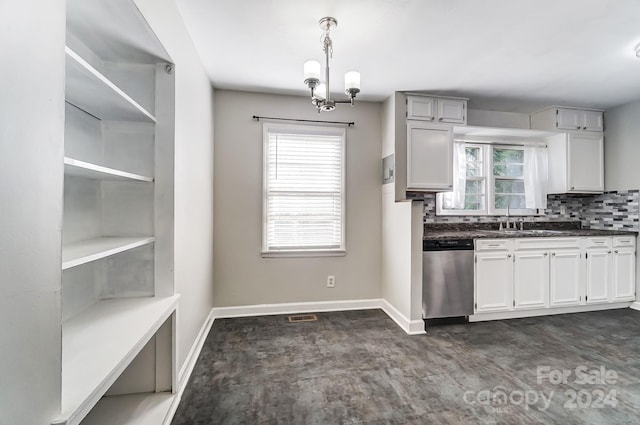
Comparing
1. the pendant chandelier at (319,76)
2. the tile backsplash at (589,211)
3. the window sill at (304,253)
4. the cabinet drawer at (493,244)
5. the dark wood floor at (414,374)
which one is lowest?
the dark wood floor at (414,374)

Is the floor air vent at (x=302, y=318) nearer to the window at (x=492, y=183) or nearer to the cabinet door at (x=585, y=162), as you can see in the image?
the window at (x=492, y=183)

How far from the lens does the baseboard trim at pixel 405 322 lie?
9.48 feet

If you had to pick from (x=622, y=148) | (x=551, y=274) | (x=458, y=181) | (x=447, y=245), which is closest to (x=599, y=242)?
(x=551, y=274)

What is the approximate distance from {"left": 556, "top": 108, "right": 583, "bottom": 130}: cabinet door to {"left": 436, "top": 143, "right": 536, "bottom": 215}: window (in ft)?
1.58

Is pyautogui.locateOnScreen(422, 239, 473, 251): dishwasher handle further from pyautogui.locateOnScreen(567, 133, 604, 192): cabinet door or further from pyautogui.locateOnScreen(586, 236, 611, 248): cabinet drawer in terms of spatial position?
pyautogui.locateOnScreen(567, 133, 604, 192): cabinet door

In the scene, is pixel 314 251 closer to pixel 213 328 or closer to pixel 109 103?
pixel 213 328

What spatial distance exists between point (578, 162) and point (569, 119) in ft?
1.83

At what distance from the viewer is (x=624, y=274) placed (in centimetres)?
355

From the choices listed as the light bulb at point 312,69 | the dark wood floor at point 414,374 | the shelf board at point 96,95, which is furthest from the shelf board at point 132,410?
the light bulb at point 312,69

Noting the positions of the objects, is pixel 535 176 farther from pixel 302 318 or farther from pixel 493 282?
pixel 302 318

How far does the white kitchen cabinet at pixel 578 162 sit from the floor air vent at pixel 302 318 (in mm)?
3550

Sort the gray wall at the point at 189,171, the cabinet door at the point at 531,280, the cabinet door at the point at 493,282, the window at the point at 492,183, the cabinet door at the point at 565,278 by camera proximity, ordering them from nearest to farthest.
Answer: the gray wall at the point at 189,171 → the cabinet door at the point at 493,282 → the cabinet door at the point at 531,280 → the cabinet door at the point at 565,278 → the window at the point at 492,183

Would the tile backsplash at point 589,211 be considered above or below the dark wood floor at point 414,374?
above

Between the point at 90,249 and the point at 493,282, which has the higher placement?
the point at 90,249
